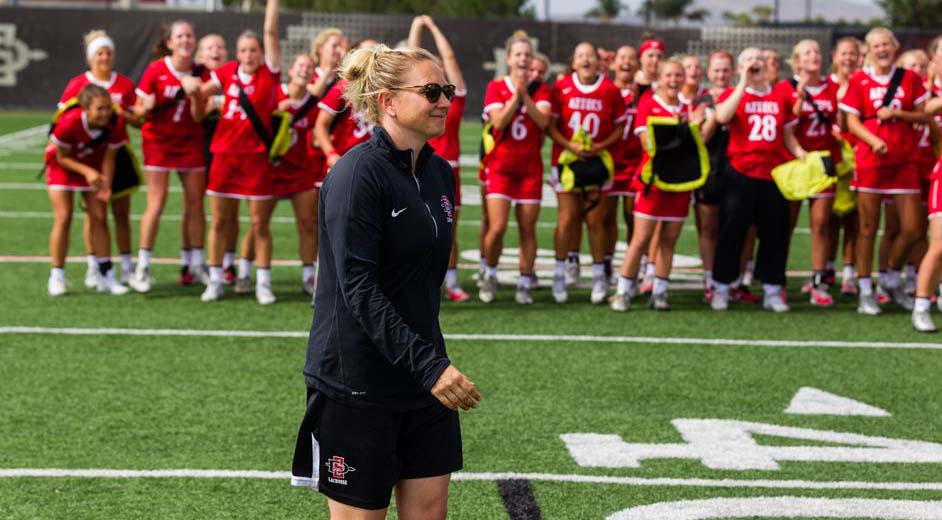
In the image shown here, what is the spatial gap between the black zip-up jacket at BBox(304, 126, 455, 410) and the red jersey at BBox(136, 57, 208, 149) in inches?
269

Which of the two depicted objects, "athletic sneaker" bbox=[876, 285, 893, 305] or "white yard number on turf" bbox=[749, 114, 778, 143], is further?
"athletic sneaker" bbox=[876, 285, 893, 305]

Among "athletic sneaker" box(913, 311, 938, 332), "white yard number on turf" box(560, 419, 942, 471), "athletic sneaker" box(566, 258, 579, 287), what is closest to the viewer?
"white yard number on turf" box(560, 419, 942, 471)

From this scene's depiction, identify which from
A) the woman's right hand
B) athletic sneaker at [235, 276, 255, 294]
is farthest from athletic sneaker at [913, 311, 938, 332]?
the woman's right hand

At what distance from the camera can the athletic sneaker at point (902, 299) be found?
991 centimetres

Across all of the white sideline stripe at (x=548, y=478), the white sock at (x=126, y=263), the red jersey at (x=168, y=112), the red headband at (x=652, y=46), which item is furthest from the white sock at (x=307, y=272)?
the white sideline stripe at (x=548, y=478)

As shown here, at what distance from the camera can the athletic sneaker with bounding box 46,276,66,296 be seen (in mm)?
9898

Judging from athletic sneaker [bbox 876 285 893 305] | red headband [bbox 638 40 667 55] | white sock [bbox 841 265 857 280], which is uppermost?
red headband [bbox 638 40 667 55]

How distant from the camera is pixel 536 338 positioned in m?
8.65

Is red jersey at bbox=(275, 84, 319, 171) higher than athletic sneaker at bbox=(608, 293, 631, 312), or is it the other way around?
red jersey at bbox=(275, 84, 319, 171)

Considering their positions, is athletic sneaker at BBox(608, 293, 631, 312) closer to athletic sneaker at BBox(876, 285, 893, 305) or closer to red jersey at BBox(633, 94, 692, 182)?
red jersey at BBox(633, 94, 692, 182)

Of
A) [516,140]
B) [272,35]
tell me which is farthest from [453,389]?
[516,140]

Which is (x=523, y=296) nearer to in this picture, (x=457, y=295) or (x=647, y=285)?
(x=457, y=295)

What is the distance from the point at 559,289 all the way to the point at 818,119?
2.33 m

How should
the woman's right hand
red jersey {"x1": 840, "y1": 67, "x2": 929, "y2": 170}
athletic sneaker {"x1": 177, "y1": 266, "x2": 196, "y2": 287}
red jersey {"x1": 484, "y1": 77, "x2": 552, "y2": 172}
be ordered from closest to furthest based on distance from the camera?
the woman's right hand
red jersey {"x1": 840, "y1": 67, "x2": 929, "y2": 170}
red jersey {"x1": 484, "y1": 77, "x2": 552, "y2": 172}
athletic sneaker {"x1": 177, "y1": 266, "x2": 196, "y2": 287}
